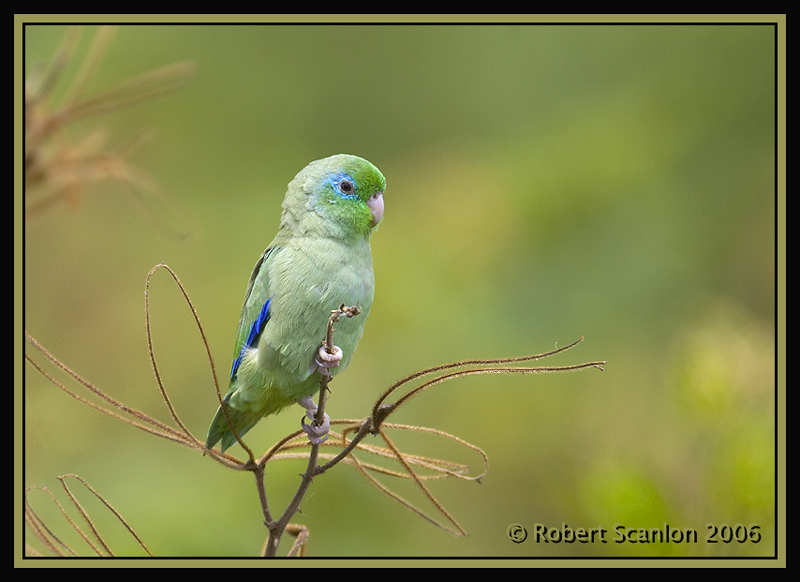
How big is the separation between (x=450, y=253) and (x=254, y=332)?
2.75m

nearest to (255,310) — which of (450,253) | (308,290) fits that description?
(308,290)

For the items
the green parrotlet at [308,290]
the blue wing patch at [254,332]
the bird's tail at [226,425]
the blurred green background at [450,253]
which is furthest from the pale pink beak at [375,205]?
the blurred green background at [450,253]

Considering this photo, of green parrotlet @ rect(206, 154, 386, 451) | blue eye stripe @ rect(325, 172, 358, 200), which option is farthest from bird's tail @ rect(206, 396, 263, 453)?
blue eye stripe @ rect(325, 172, 358, 200)

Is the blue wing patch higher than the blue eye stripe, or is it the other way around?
the blue eye stripe

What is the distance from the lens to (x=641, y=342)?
4625 millimetres

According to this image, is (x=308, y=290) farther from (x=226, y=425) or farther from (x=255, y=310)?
(x=226, y=425)

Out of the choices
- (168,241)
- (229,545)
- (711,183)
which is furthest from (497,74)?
(229,545)

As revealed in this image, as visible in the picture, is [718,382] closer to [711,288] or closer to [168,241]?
[711,288]

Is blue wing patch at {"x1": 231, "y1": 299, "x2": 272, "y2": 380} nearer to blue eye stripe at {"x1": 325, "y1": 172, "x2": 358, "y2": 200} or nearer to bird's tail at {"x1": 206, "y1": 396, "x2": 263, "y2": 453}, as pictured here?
bird's tail at {"x1": 206, "y1": 396, "x2": 263, "y2": 453}

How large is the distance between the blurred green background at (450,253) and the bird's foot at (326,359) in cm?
139

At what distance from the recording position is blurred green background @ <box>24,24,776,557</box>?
152 inches

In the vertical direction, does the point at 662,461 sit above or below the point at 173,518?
above

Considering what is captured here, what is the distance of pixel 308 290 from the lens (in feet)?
7.31

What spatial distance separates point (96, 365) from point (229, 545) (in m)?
1.78
